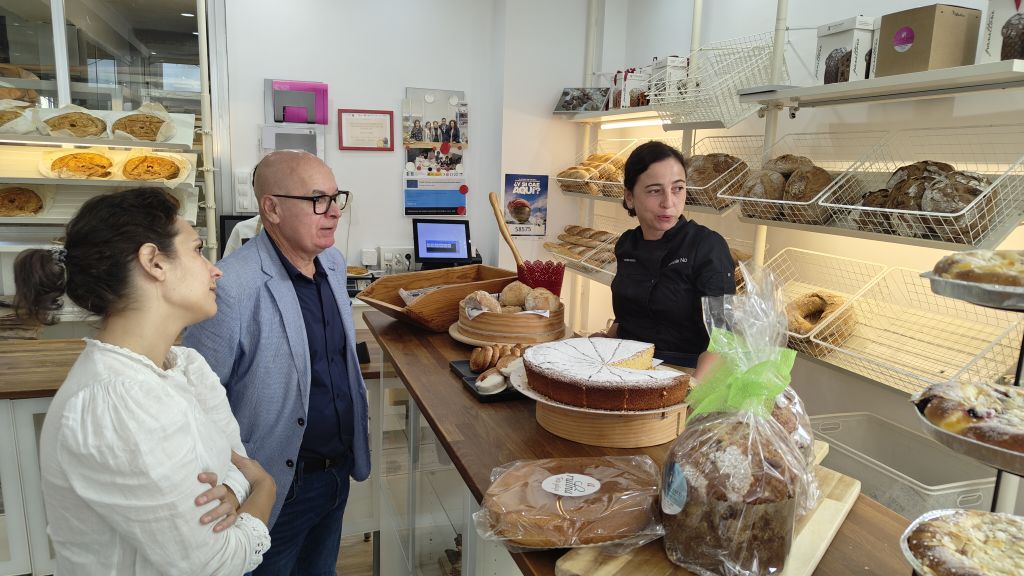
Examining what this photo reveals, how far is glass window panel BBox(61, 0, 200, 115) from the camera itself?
370 cm

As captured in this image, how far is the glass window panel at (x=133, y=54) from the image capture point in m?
3.70

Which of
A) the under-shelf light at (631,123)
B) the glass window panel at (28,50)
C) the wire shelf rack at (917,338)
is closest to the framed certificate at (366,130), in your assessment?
the under-shelf light at (631,123)

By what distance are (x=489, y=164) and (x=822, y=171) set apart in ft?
8.61

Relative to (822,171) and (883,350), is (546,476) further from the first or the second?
(822,171)

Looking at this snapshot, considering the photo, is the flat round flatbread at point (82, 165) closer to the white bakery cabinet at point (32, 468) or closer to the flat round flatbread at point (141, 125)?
the flat round flatbread at point (141, 125)

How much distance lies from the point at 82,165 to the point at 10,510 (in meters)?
1.73

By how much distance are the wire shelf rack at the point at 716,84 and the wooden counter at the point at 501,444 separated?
1.67 m

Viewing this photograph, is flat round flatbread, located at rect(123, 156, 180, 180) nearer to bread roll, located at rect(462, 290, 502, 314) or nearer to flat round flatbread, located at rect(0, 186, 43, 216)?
flat round flatbread, located at rect(0, 186, 43, 216)

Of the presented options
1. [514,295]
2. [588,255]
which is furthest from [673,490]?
[588,255]

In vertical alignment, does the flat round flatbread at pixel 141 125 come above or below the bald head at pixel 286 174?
above

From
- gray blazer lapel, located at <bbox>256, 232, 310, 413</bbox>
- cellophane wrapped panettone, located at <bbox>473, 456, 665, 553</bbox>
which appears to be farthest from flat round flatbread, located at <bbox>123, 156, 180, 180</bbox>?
cellophane wrapped panettone, located at <bbox>473, 456, 665, 553</bbox>

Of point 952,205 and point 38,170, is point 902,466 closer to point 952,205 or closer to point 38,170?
point 952,205

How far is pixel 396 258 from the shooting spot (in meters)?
4.39

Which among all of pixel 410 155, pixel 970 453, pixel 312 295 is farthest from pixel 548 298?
pixel 410 155
